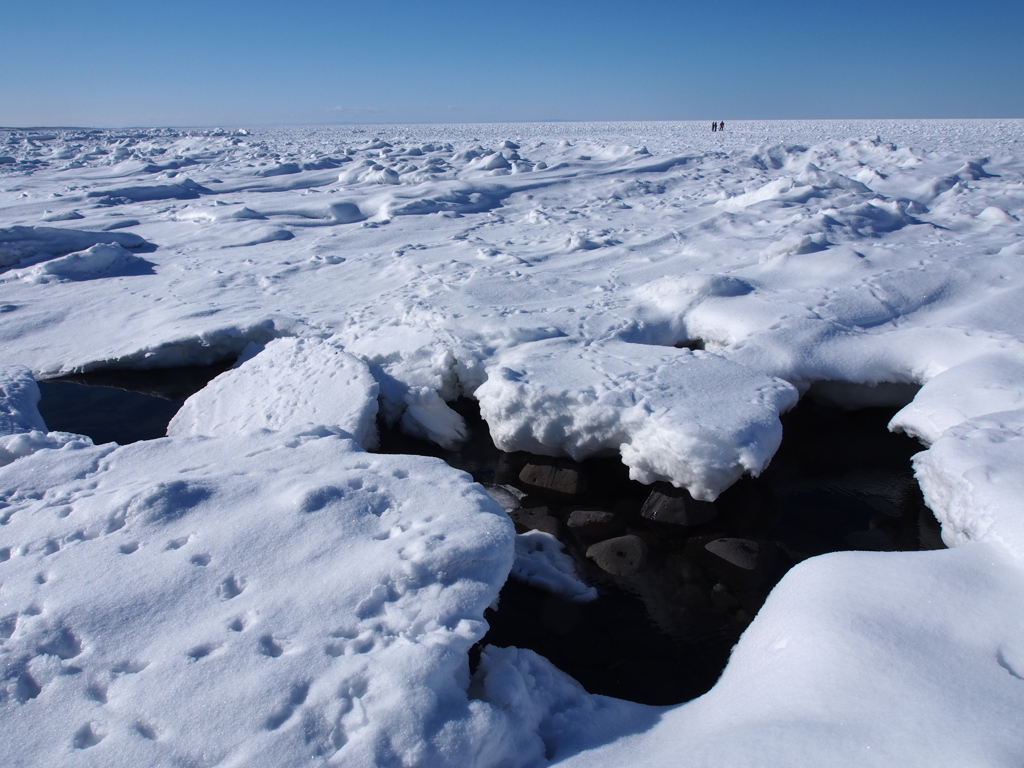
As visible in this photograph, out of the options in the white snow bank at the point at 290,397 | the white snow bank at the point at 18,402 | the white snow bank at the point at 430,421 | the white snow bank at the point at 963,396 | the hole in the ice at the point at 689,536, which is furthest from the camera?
the white snow bank at the point at 430,421

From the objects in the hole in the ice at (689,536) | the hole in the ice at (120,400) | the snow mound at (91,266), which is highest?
the snow mound at (91,266)

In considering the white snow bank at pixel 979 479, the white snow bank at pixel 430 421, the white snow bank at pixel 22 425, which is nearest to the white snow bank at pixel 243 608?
the white snow bank at pixel 22 425

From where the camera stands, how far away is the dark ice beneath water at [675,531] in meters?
2.78

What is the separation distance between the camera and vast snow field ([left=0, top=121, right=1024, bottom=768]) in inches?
72.7

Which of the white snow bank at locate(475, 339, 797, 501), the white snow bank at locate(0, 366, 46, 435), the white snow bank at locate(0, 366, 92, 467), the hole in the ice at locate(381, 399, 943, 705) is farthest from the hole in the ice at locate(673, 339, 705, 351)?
the white snow bank at locate(0, 366, 46, 435)

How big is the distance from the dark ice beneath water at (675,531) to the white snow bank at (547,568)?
4 cm

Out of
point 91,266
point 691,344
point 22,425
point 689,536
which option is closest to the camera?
point 689,536

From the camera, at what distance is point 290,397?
4.24 metres

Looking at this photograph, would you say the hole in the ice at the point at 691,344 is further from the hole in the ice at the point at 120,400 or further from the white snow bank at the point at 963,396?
the hole in the ice at the point at 120,400

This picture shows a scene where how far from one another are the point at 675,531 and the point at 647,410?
675 millimetres

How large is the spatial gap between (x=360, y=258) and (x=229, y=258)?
1693 millimetres

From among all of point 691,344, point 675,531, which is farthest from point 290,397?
point 691,344

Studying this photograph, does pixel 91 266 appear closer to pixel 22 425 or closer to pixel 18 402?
pixel 18 402

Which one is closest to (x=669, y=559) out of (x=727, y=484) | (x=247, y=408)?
(x=727, y=484)
